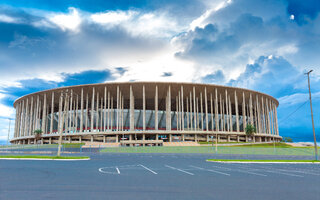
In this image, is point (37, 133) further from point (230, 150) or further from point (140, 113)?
point (230, 150)

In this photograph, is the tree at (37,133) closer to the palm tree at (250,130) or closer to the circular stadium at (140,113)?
the circular stadium at (140,113)

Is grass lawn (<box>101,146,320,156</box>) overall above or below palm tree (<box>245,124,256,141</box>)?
below

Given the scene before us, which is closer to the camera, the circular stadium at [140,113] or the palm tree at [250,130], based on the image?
the circular stadium at [140,113]

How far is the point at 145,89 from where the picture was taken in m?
73.3

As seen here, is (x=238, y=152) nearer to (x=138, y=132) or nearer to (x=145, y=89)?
(x=138, y=132)

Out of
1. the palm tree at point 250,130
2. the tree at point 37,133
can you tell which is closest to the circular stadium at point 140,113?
the tree at point 37,133

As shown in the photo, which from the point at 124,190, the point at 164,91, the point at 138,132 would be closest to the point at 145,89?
the point at 164,91

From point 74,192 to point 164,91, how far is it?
227 ft

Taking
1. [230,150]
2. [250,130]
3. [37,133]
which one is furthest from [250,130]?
[37,133]

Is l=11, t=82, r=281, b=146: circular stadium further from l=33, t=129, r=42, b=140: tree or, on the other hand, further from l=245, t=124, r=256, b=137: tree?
l=245, t=124, r=256, b=137: tree

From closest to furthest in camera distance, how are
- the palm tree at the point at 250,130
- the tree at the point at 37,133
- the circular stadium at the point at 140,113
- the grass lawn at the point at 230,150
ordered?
the grass lawn at the point at 230,150 → the circular stadium at the point at 140,113 → the palm tree at the point at 250,130 → the tree at the point at 37,133

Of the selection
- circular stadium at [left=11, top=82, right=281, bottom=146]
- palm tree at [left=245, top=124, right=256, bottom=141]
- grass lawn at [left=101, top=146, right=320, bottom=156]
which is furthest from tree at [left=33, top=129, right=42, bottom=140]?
palm tree at [left=245, top=124, right=256, bottom=141]

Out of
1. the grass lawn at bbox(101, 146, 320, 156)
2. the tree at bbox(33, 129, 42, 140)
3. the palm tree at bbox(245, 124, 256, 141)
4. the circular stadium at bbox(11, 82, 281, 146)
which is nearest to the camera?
the grass lawn at bbox(101, 146, 320, 156)

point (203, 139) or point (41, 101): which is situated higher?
point (41, 101)
